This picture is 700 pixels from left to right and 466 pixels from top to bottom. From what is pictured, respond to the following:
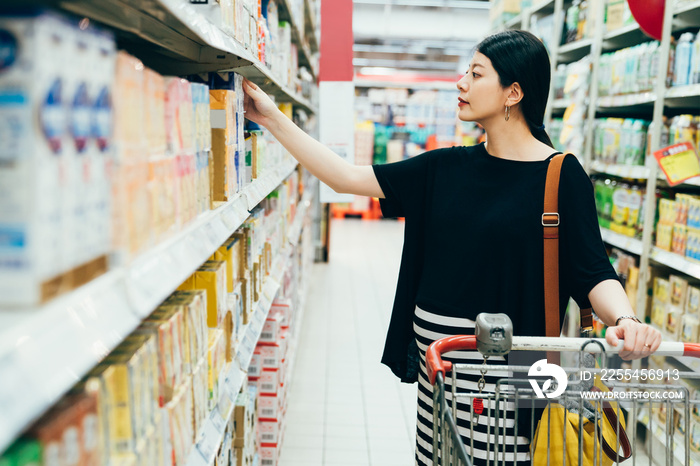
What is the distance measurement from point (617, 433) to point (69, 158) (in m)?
1.38

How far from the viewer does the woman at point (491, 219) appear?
1747mm

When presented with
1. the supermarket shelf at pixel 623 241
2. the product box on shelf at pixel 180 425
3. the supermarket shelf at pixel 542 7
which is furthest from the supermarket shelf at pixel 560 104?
the product box on shelf at pixel 180 425

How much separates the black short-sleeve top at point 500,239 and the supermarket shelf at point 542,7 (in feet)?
12.1

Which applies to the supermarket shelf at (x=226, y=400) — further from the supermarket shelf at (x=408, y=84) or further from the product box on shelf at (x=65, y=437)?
the supermarket shelf at (x=408, y=84)

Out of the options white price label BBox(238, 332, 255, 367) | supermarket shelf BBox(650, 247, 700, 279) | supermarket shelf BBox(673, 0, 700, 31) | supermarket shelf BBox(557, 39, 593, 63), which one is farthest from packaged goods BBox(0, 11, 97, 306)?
supermarket shelf BBox(557, 39, 593, 63)

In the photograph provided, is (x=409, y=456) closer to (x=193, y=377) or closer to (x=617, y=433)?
(x=617, y=433)

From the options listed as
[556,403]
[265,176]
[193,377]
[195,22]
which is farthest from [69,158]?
[265,176]

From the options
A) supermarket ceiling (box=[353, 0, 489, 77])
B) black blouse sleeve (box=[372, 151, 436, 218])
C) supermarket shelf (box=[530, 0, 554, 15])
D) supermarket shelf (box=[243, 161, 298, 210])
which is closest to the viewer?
supermarket shelf (box=[243, 161, 298, 210])

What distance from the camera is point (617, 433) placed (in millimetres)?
1509

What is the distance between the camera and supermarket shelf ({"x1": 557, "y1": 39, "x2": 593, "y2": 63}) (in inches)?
168

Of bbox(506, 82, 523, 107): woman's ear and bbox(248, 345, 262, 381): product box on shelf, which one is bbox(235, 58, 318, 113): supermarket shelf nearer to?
bbox(506, 82, 523, 107): woman's ear

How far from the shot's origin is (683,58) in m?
3.04

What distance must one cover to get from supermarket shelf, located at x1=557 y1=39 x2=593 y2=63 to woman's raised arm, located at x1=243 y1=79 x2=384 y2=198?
9.29 ft

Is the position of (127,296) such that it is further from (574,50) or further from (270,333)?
(574,50)
